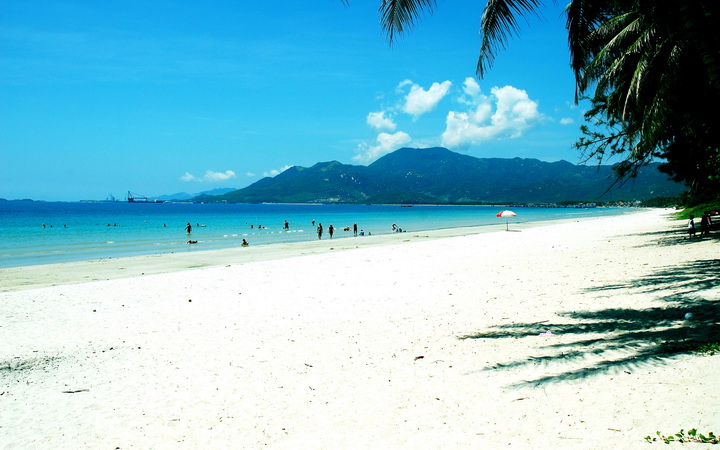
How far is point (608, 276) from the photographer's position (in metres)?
11.5

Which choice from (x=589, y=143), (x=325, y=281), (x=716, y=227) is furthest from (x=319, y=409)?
(x=716, y=227)

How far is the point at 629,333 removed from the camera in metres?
6.37

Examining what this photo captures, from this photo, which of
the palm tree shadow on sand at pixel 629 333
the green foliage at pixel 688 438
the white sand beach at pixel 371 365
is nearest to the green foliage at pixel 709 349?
the palm tree shadow on sand at pixel 629 333

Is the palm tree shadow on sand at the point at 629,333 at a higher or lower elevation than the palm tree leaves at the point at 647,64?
lower

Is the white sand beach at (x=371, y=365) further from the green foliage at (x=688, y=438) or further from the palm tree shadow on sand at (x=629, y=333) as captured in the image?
the green foliage at (x=688, y=438)

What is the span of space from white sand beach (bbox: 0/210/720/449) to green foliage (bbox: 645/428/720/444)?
0.14 m

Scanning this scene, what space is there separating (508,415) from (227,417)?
109 inches

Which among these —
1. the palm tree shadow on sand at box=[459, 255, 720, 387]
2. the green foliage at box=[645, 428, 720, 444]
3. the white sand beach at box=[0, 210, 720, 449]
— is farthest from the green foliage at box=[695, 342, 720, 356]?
the green foliage at box=[645, 428, 720, 444]

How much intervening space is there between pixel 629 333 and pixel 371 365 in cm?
365

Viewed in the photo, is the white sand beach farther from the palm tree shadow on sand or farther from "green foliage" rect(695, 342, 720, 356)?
"green foliage" rect(695, 342, 720, 356)

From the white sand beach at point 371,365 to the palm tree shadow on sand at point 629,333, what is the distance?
35 mm

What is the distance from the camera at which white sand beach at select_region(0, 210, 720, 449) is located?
4113mm

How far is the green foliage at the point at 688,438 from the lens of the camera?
325 cm

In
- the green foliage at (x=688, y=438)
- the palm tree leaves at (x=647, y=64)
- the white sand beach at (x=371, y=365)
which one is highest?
the palm tree leaves at (x=647, y=64)
